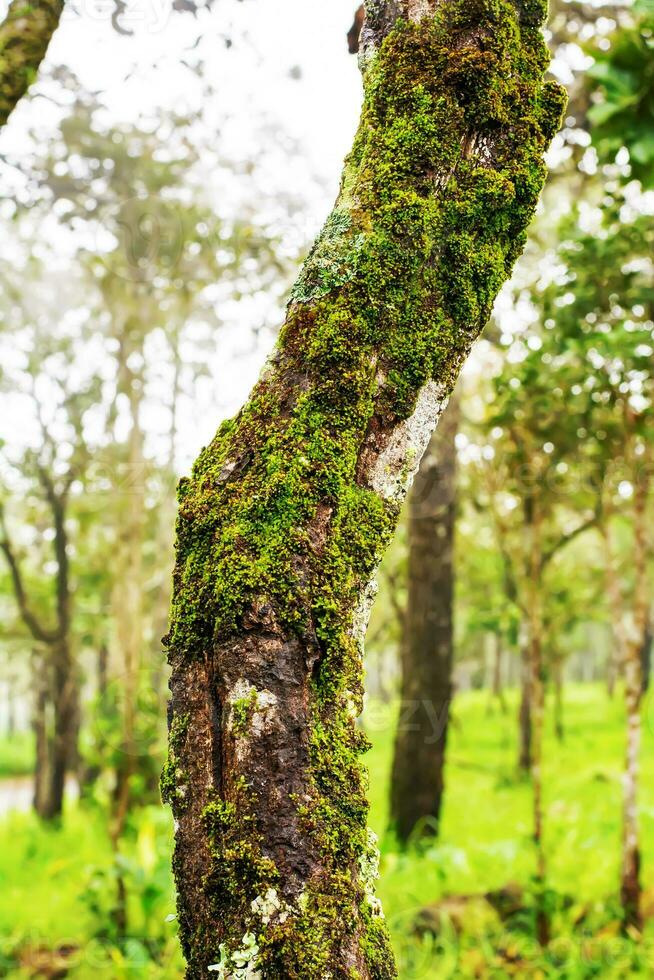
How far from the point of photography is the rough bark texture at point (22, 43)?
2828mm

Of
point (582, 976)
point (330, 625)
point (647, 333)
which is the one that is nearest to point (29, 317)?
point (647, 333)

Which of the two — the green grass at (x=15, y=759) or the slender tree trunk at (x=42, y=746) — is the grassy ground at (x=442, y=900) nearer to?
the slender tree trunk at (x=42, y=746)

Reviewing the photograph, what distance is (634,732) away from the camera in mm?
5469

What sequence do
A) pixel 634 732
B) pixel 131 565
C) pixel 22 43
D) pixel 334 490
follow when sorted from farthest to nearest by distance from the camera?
1. pixel 131 565
2. pixel 634 732
3. pixel 22 43
4. pixel 334 490

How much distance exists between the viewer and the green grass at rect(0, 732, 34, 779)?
91.5 ft

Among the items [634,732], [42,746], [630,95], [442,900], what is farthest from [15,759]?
[630,95]

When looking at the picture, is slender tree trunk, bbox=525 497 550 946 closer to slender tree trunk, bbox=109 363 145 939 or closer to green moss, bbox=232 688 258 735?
slender tree trunk, bbox=109 363 145 939

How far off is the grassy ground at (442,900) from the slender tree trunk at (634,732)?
6.5 inches

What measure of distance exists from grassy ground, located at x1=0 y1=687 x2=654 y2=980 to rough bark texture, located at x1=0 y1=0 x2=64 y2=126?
3317mm

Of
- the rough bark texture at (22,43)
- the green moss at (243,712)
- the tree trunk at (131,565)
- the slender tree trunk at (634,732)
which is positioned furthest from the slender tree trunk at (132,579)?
the green moss at (243,712)

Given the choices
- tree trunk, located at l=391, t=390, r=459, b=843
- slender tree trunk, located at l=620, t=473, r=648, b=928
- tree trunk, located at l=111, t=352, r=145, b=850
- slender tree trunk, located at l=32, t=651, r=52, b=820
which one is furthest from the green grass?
slender tree trunk, located at l=620, t=473, r=648, b=928

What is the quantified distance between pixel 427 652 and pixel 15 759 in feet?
84.3

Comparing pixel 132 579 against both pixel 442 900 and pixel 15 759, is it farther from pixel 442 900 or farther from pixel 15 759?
pixel 15 759

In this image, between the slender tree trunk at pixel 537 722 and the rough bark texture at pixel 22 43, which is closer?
the rough bark texture at pixel 22 43
